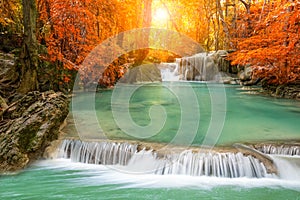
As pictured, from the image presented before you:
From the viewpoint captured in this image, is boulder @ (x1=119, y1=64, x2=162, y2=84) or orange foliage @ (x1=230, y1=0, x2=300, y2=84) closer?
orange foliage @ (x1=230, y1=0, x2=300, y2=84)

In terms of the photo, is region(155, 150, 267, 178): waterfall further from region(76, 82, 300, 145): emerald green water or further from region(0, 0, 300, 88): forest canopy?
region(0, 0, 300, 88): forest canopy

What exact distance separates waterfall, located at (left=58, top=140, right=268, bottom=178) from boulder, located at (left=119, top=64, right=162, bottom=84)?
470 inches

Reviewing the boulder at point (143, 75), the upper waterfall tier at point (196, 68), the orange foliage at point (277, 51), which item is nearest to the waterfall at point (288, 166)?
the orange foliage at point (277, 51)

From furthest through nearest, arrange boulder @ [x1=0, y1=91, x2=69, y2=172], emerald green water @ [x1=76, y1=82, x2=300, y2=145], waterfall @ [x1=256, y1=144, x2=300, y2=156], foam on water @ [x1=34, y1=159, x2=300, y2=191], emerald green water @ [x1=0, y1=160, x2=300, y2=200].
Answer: emerald green water @ [x1=76, y1=82, x2=300, y2=145] < waterfall @ [x1=256, y1=144, x2=300, y2=156] < boulder @ [x1=0, y1=91, x2=69, y2=172] < foam on water @ [x1=34, y1=159, x2=300, y2=191] < emerald green water @ [x1=0, y1=160, x2=300, y2=200]

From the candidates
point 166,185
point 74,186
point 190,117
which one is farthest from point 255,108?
point 74,186

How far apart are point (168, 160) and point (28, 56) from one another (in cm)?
461

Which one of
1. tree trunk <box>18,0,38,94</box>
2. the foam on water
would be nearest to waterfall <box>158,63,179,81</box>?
tree trunk <box>18,0,38,94</box>

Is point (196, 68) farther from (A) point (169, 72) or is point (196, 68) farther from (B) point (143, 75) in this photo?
(B) point (143, 75)

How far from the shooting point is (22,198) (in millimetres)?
3812

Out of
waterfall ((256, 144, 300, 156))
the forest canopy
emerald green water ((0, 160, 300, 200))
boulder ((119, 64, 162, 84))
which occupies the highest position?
the forest canopy

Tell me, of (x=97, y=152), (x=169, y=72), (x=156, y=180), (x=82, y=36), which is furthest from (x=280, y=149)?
(x=169, y=72)

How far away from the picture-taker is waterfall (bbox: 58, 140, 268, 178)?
4.45 m

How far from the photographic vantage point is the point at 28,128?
4.96 m

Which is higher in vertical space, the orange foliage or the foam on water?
the orange foliage
